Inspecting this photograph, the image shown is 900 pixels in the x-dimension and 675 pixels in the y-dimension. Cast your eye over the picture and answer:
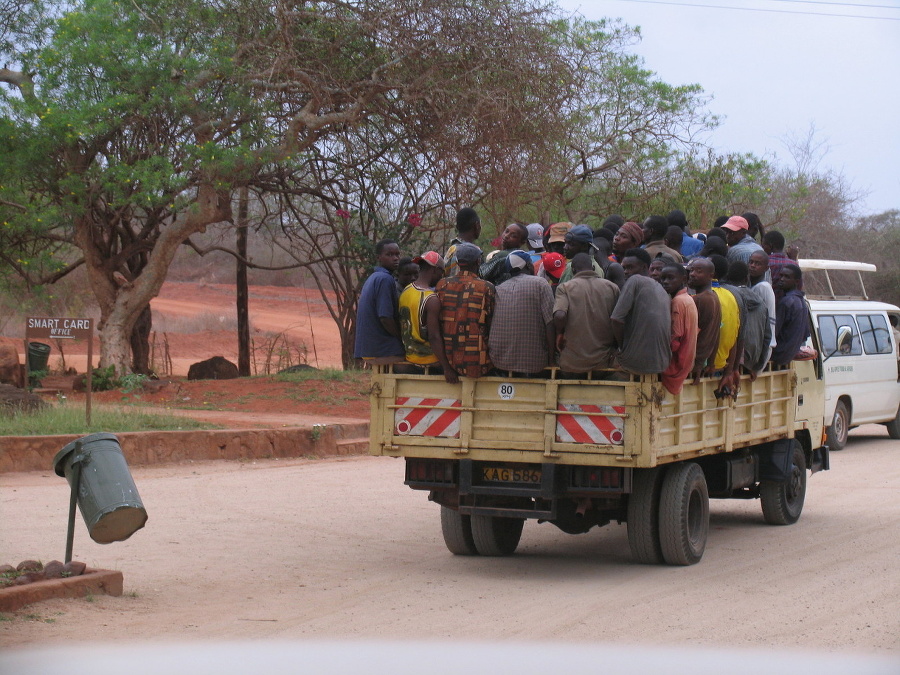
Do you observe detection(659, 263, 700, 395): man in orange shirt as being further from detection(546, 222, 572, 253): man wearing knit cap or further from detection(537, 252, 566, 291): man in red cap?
detection(546, 222, 572, 253): man wearing knit cap

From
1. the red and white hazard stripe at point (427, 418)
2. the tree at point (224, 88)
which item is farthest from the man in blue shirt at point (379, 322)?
the tree at point (224, 88)

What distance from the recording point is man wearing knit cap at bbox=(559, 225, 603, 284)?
7.42 metres

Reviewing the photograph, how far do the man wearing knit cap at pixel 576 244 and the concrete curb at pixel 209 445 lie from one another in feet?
22.5

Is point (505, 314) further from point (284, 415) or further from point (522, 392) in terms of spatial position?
point (284, 415)

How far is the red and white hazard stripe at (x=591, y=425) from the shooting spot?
→ 6801 millimetres

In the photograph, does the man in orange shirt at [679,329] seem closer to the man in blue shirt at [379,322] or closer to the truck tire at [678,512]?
the truck tire at [678,512]

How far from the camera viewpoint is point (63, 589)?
6.23 m

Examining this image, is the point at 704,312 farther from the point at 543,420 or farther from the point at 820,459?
the point at 820,459

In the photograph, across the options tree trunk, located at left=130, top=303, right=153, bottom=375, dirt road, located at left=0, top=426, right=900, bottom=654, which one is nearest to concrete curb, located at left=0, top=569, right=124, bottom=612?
dirt road, located at left=0, top=426, right=900, bottom=654

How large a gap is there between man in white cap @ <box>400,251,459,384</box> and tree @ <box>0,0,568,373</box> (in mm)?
9431

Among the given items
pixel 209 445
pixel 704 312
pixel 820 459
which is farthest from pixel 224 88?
pixel 704 312

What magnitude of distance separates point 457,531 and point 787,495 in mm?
3563

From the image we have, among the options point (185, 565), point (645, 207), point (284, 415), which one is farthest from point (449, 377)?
point (645, 207)

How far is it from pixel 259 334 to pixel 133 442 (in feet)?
104
